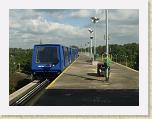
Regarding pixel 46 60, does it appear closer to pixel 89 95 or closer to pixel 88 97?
pixel 89 95

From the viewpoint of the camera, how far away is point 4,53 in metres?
9.97

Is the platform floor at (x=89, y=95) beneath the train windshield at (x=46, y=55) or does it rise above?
beneath

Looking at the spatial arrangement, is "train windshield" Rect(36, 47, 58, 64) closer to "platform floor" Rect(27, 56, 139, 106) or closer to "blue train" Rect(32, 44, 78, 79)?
"blue train" Rect(32, 44, 78, 79)

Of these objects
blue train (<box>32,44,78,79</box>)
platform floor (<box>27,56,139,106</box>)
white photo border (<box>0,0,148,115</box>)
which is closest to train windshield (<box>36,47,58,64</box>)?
blue train (<box>32,44,78,79</box>)

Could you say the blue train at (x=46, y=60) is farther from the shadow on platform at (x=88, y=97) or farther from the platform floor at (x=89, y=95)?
the shadow on platform at (x=88, y=97)

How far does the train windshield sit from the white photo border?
11.7 meters

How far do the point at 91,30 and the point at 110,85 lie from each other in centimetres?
→ 2592

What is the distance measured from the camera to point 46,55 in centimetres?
2177

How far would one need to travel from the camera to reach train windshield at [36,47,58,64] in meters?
21.9
